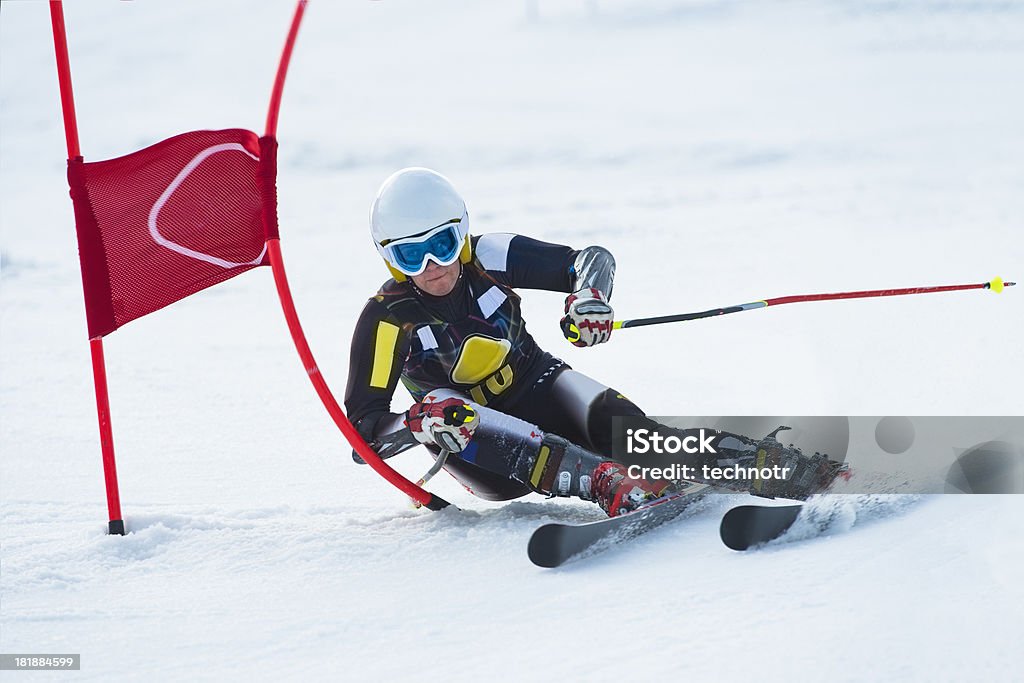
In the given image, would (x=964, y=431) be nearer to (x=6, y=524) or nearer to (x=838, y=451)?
(x=838, y=451)

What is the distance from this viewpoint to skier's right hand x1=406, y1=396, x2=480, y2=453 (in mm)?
3434

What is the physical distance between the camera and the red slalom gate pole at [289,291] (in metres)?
3.53

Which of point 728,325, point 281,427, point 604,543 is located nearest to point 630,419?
point 604,543

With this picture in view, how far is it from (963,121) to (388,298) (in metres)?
12.6

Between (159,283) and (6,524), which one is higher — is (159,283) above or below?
above

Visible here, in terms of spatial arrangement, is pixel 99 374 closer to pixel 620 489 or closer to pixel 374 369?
pixel 374 369

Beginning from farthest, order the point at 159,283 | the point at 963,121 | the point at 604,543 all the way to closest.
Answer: the point at 963,121 → the point at 159,283 → the point at 604,543

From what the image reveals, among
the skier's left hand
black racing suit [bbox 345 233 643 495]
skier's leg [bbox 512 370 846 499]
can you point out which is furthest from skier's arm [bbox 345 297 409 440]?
skier's leg [bbox 512 370 846 499]

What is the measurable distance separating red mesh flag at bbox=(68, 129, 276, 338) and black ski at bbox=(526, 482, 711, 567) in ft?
4.73

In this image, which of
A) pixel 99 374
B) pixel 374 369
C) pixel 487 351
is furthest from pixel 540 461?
pixel 99 374

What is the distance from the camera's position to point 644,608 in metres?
2.80

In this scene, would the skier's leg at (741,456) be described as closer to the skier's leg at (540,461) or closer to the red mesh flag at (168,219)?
the skier's leg at (540,461)

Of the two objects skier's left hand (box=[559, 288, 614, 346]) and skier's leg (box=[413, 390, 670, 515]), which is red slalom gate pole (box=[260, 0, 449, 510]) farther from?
skier's left hand (box=[559, 288, 614, 346])

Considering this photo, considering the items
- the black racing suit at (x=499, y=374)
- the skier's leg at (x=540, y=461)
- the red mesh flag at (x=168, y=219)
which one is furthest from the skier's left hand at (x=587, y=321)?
the red mesh flag at (x=168, y=219)
